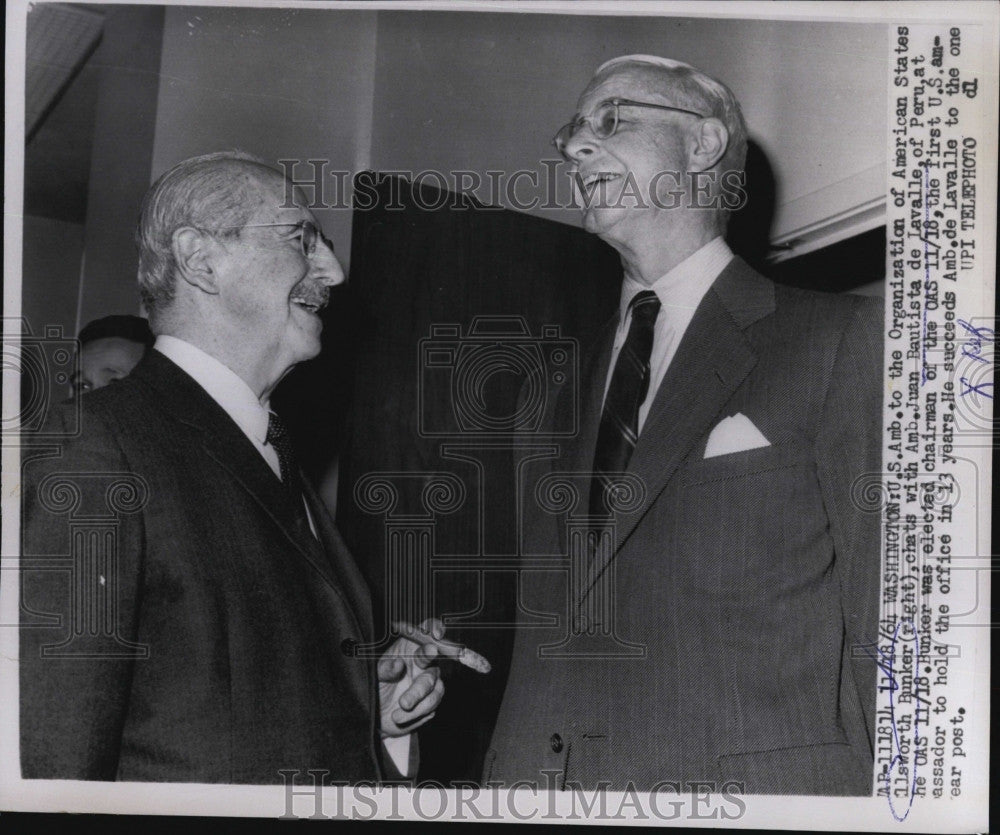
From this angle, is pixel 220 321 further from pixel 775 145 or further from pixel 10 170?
pixel 775 145

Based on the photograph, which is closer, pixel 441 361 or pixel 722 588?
pixel 722 588

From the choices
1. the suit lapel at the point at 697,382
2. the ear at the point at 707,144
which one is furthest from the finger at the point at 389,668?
the ear at the point at 707,144

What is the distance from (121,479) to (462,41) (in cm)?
67

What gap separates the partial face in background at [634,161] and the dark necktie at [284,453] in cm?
44

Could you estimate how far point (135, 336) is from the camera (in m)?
1.29

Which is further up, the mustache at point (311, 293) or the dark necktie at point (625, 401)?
the mustache at point (311, 293)

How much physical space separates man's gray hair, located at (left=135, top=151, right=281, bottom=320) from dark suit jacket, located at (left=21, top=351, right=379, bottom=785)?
0.11m

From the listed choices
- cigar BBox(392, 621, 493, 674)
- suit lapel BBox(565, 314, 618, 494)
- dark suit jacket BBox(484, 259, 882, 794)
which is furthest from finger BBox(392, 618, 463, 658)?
suit lapel BBox(565, 314, 618, 494)

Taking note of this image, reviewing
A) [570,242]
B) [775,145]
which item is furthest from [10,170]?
[775,145]

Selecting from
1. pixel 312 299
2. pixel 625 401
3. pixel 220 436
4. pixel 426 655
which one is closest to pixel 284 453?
pixel 220 436

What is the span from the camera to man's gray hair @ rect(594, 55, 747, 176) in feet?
4.16

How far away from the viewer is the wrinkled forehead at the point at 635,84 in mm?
1268

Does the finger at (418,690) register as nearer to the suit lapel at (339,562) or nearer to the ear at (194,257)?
the suit lapel at (339,562)

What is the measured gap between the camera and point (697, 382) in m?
1.21
